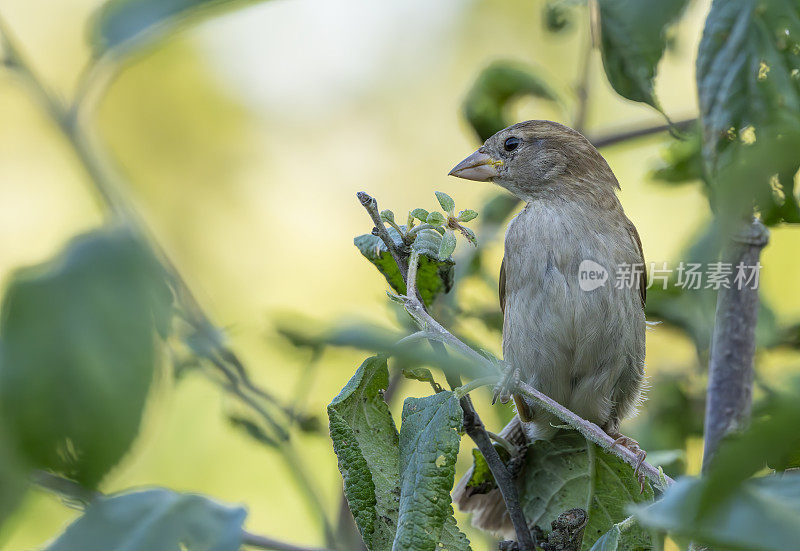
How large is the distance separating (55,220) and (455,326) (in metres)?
4.39

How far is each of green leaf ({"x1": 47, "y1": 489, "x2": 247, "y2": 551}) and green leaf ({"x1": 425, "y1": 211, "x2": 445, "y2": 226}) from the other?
61cm

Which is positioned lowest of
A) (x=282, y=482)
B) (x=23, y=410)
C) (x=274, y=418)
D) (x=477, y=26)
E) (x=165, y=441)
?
(x=282, y=482)

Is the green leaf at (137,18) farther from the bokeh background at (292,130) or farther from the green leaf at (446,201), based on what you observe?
the bokeh background at (292,130)

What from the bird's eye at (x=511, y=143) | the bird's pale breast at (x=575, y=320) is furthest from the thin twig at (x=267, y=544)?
the bird's eye at (x=511, y=143)

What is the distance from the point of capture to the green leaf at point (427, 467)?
137 centimetres

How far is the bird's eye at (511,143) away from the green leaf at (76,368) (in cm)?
274

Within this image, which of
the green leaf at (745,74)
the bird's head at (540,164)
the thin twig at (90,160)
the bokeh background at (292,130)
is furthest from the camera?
the bokeh background at (292,130)

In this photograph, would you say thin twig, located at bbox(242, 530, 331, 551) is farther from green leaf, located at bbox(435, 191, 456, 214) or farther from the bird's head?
the bird's head

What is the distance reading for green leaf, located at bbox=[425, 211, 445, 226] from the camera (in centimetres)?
164

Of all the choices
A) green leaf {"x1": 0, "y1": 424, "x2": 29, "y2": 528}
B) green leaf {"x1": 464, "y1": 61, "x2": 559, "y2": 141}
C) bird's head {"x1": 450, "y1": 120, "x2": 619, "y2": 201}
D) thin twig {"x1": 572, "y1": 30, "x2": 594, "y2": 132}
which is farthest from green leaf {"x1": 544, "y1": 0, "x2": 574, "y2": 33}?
green leaf {"x1": 0, "y1": 424, "x2": 29, "y2": 528}

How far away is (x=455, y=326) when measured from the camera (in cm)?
273

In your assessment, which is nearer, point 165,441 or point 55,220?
point 165,441

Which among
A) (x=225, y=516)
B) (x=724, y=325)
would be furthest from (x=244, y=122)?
(x=225, y=516)

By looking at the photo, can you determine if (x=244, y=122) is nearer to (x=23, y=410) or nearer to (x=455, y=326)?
(x=455, y=326)
